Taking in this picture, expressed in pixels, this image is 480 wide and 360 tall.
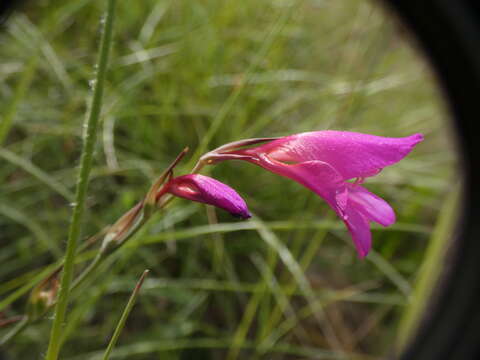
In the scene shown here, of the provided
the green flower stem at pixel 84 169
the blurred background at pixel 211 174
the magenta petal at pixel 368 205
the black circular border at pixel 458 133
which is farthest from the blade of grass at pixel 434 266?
the green flower stem at pixel 84 169

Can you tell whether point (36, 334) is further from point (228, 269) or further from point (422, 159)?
point (422, 159)

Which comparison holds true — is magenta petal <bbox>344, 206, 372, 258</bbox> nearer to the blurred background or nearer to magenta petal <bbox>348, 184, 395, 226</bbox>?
magenta petal <bbox>348, 184, 395, 226</bbox>

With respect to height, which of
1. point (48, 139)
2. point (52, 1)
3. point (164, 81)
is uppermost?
point (52, 1)

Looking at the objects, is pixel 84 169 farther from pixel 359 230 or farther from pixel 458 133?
pixel 458 133

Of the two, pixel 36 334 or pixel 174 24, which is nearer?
pixel 36 334

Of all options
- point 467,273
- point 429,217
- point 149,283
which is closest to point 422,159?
point 429,217
